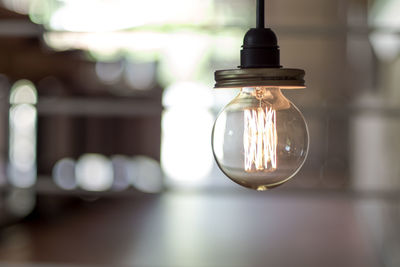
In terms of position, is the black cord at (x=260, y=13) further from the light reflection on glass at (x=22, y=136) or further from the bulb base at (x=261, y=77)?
the light reflection on glass at (x=22, y=136)

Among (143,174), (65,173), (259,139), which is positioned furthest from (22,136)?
(259,139)

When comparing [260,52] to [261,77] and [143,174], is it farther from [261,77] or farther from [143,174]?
[143,174]

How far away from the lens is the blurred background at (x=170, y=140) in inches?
67.2

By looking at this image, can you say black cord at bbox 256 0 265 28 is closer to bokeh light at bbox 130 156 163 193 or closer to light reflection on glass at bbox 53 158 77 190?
light reflection on glass at bbox 53 158 77 190

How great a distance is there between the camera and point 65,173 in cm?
570

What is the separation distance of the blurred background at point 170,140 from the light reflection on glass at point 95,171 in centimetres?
2

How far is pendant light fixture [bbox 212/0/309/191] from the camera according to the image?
56cm

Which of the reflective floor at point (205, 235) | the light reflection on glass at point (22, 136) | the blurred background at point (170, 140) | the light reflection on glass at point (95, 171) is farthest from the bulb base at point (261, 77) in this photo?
the light reflection on glass at point (95, 171)

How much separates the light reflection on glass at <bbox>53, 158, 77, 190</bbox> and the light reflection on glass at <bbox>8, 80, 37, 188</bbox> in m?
0.56

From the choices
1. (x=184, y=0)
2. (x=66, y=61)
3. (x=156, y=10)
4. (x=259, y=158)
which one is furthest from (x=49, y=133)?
(x=259, y=158)

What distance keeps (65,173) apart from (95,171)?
2.41 feet

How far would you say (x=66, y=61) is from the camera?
17.6 ft

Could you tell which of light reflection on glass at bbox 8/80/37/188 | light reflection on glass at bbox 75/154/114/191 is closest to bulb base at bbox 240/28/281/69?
light reflection on glass at bbox 8/80/37/188

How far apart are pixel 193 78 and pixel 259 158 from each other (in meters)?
7.96
